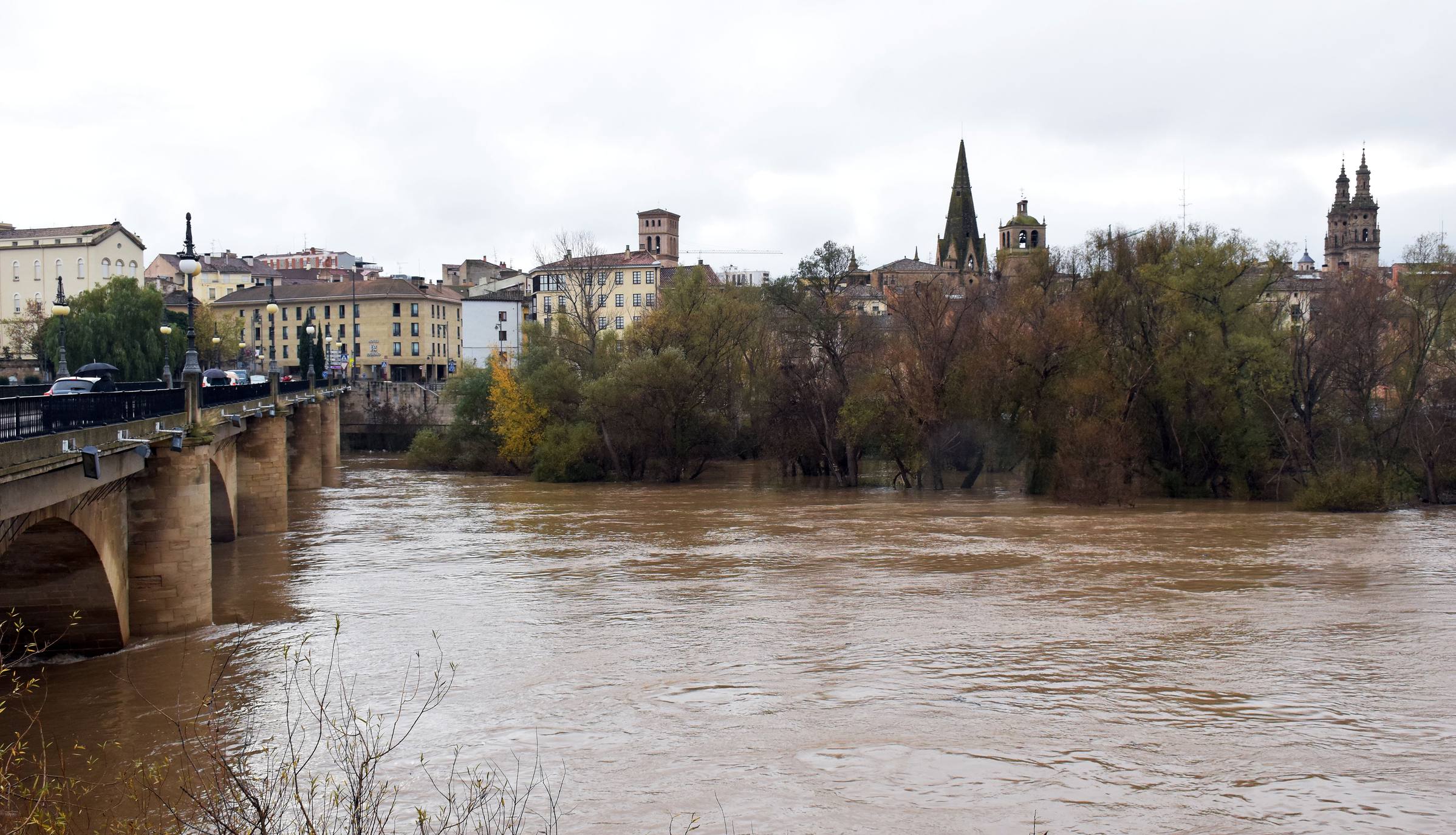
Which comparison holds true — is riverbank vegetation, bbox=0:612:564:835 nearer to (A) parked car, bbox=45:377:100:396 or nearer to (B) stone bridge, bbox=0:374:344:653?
(B) stone bridge, bbox=0:374:344:653

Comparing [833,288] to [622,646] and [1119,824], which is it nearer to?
[622,646]

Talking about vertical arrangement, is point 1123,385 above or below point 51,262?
below

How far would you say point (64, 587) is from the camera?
62.7 ft

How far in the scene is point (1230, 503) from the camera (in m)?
45.0

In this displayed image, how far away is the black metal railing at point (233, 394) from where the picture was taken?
32.2m

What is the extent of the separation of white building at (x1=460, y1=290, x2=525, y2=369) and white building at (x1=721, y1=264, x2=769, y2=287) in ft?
67.8

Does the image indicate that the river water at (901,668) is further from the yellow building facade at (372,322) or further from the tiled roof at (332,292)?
the tiled roof at (332,292)

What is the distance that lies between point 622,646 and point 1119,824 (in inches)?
385

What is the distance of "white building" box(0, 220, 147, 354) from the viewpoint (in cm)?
10606

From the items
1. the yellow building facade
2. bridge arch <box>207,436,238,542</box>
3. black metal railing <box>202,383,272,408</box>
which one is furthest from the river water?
the yellow building facade

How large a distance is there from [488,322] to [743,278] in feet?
82.4

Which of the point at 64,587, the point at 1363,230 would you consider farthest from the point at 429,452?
the point at 1363,230

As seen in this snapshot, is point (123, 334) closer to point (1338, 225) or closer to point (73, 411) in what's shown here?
point (73, 411)

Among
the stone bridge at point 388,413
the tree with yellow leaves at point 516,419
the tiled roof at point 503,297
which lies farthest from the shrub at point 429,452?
the tiled roof at point 503,297
